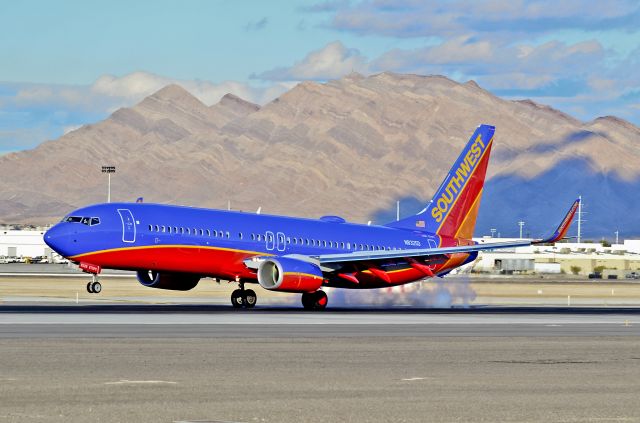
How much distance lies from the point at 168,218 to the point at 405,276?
633 inches

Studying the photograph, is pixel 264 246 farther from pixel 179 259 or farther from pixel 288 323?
pixel 288 323

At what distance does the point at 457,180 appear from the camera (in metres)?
76.8

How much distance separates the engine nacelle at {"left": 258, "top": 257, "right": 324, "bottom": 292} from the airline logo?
567 inches

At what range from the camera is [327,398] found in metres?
24.5

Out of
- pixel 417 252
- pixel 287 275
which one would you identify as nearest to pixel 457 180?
pixel 417 252

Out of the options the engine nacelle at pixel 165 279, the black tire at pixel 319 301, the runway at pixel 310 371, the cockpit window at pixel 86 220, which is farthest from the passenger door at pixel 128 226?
the black tire at pixel 319 301

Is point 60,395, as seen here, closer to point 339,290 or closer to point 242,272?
point 242,272

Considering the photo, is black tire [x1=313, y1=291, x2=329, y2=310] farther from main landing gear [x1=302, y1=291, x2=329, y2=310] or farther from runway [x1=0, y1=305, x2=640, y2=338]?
runway [x1=0, y1=305, x2=640, y2=338]

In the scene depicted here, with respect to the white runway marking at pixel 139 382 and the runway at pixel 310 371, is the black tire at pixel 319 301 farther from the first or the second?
the white runway marking at pixel 139 382

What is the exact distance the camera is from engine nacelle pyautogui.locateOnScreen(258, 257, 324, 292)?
2464 inches

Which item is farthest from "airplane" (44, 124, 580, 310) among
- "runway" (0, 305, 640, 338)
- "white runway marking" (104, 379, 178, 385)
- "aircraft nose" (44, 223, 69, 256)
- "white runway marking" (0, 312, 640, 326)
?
"white runway marking" (104, 379, 178, 385)

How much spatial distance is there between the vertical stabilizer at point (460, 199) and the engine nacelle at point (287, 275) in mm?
13133

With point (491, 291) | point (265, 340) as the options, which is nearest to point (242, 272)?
point (265, 340)

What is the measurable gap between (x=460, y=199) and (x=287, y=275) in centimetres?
1765
